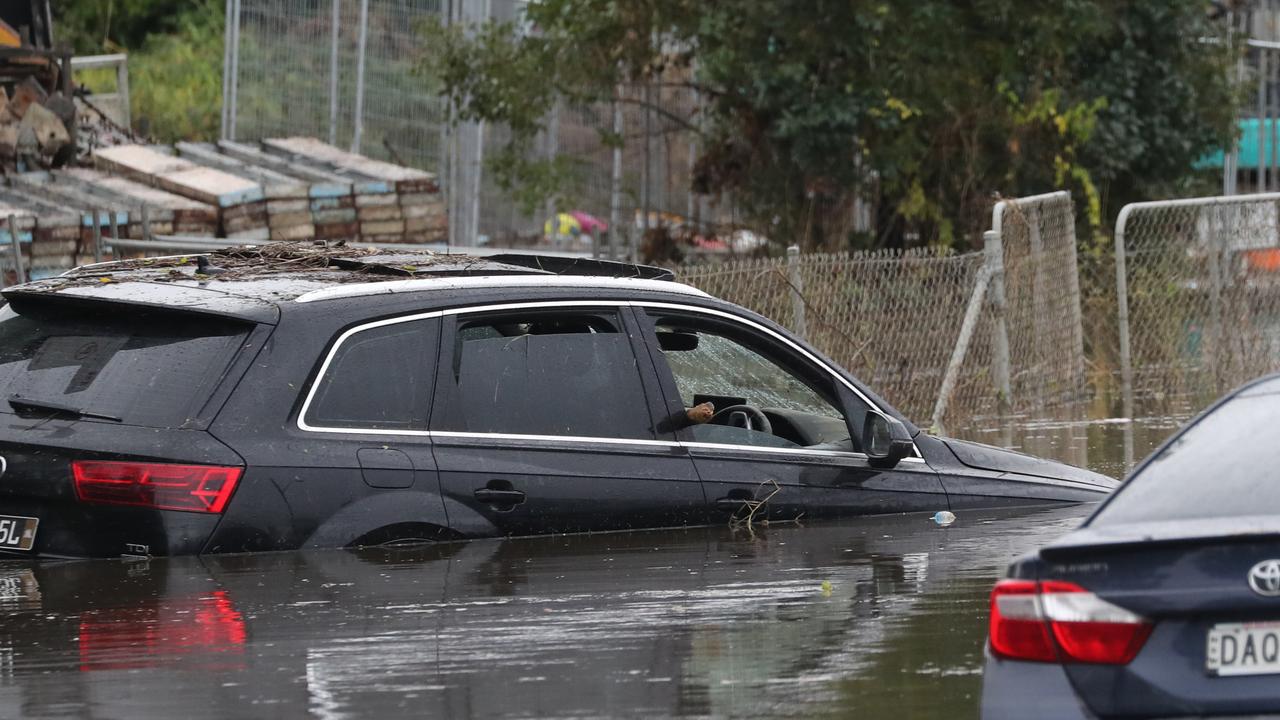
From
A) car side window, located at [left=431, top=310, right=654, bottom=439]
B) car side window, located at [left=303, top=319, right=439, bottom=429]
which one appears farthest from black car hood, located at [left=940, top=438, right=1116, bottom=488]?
car side window, located at [left=303, top=319, right=439, bottom=429]

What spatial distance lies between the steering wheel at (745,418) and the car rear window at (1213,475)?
131 inches

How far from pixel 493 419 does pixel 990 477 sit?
2.35 meters

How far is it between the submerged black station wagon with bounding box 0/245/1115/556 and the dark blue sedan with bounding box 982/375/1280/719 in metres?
3.05

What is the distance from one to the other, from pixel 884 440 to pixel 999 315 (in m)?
6.56

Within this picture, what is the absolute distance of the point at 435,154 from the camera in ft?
84.2

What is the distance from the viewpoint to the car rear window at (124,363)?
6469 millimetres

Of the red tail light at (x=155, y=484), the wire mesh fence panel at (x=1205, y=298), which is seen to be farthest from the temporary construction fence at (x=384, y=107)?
the red tail light at (x=155, y=484)

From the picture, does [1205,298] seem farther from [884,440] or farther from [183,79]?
[183,79]

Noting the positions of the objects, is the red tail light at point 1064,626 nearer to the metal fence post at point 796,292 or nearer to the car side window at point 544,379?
the car side window at point 544,379

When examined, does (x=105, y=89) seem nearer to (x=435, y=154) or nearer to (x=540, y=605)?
(x=435, y=154)

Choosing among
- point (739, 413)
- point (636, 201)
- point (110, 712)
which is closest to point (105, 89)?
point (636, 201)

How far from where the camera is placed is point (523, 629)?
608cm

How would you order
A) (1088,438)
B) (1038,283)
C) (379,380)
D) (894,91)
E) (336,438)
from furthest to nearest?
(894,91)
(1038,283)
(1088,438)
(379,380)
(336,438)

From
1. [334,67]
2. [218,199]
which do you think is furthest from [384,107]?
[218,199]
